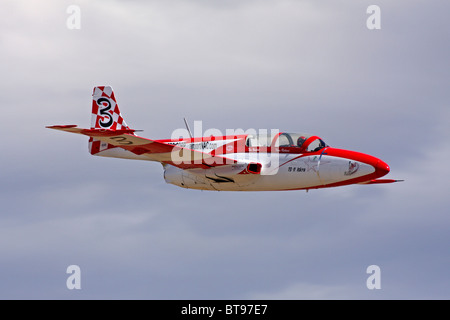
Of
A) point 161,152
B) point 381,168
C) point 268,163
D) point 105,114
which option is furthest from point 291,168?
point 105,114

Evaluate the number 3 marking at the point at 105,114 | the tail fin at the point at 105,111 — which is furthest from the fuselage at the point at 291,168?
the number 3 marking at the point at 105,114

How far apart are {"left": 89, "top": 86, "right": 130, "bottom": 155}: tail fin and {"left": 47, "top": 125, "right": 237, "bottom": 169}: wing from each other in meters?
5.13

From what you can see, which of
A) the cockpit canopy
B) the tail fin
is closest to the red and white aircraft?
the cockpit canopy

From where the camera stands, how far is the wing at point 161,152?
4872cm

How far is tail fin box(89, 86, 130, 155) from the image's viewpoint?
57.3 m

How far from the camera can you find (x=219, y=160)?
5159cm

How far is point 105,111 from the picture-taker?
57406 millimetres

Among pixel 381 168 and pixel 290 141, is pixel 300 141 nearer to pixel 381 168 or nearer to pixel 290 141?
pixel 290 141

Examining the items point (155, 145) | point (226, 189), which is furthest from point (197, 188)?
point (155, 145)

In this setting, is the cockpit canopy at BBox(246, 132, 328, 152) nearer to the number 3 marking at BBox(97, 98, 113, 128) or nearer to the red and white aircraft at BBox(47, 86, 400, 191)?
the red and white aircraft at BBox(47, 86, 400, 191)

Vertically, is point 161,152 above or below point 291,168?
above

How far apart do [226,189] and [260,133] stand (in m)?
4.26

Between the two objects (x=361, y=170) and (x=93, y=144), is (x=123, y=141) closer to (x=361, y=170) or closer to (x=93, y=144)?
(x=93, y=144)

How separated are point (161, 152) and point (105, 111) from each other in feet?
27.5
